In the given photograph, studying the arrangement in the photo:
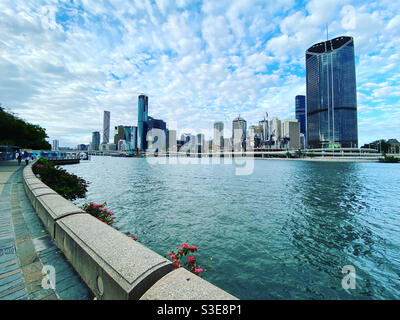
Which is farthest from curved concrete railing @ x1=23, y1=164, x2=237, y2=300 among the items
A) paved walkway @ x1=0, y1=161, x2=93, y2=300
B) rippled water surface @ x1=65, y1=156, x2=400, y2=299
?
rippled water surface @ x1=65, y1=156, x2=400, y2=299

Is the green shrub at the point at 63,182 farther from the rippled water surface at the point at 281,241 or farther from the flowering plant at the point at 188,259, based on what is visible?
the flowering plant at the point at 188,259

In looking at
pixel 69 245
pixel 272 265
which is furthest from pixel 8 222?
pixel 272 265

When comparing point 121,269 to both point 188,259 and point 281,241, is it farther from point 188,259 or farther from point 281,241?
point 281,241

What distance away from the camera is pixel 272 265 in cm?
792

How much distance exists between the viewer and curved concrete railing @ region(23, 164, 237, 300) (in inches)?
112

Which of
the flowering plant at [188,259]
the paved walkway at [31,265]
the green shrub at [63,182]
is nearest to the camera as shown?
the paved walkway at [31,265]

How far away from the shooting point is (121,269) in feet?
10.3

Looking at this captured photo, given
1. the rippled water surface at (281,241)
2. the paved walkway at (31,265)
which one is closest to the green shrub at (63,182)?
the rippled water surface at (281,241)

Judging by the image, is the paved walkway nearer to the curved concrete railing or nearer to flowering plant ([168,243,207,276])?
the curved concrete railing

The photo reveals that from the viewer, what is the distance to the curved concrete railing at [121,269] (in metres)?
2.84

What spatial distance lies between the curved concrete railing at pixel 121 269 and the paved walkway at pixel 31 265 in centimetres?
19

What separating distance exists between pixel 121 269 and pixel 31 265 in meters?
2.74

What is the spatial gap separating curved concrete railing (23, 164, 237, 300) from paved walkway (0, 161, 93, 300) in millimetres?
191
